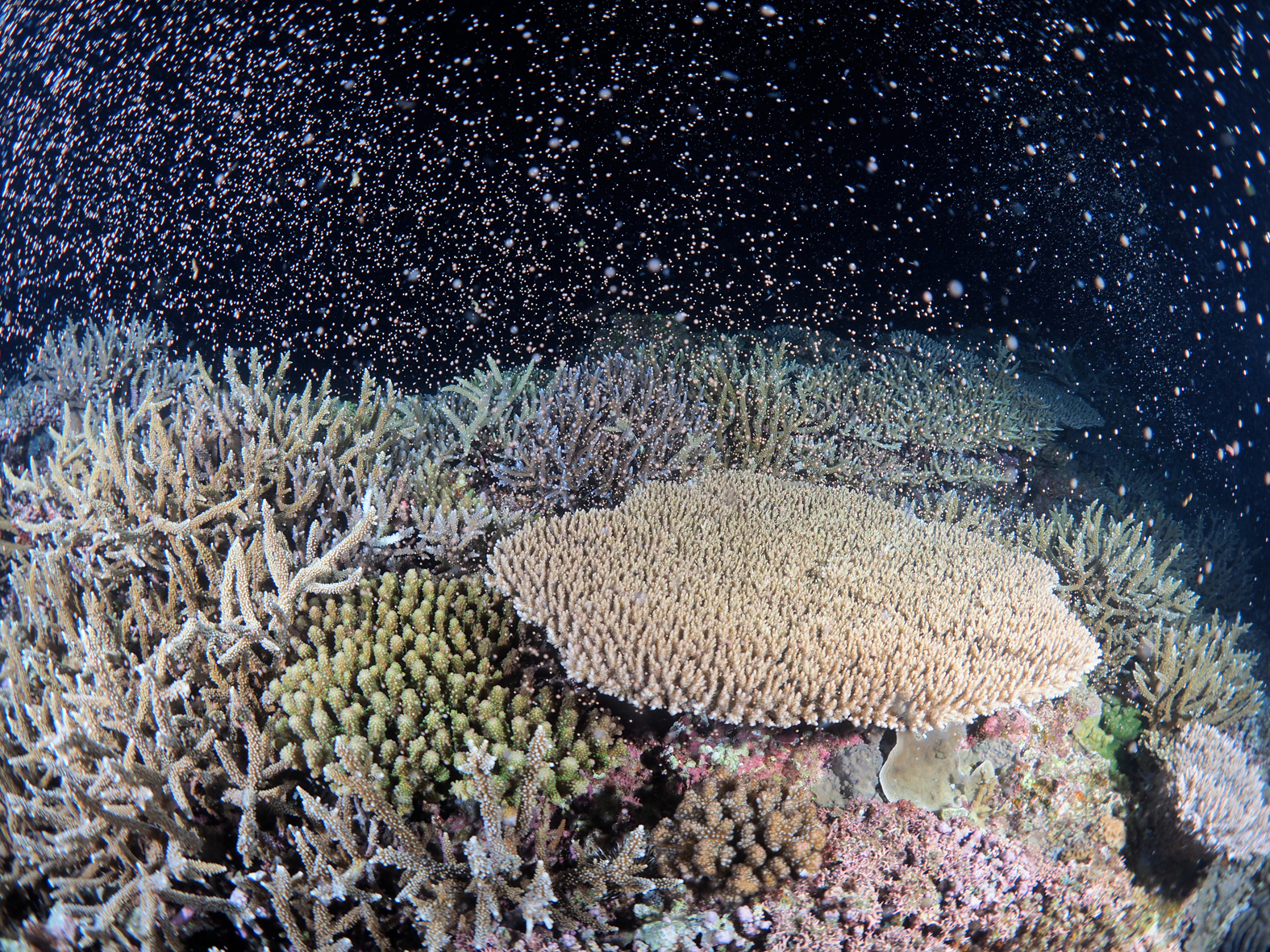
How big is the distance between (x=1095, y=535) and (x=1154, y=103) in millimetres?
25626

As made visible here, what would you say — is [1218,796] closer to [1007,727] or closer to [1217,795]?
[1217,795]

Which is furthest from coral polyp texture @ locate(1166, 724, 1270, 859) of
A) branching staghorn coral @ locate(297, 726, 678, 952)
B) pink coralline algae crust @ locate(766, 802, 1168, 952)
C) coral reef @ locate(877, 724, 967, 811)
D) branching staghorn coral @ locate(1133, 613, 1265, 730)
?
branching staghorn coral @ locate(297, 726, 678, 952)

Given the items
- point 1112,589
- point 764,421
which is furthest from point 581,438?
point 1112,589

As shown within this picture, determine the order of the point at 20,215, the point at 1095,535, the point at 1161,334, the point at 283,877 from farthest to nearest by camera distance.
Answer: the point at 20,215
the point at 1161,334
the point at 1095,535
the point at 283,877

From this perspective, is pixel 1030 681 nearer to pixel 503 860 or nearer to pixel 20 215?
pixel 503 860

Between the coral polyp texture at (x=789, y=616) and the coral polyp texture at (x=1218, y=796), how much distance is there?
1468 mm

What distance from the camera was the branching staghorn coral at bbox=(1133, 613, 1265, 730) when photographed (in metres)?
4.42

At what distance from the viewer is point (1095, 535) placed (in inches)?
Answer: 221

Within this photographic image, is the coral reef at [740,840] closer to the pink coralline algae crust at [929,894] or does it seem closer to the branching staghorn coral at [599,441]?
the pink coralline algae crust at [929,894]

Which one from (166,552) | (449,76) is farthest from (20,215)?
(166,552)

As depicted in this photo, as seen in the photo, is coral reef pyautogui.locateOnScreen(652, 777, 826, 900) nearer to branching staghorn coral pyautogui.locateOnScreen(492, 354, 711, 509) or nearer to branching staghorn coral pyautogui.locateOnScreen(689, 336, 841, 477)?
branching staghorn coral pyautogui.locateOnScreen(492, 354, 711, 509)

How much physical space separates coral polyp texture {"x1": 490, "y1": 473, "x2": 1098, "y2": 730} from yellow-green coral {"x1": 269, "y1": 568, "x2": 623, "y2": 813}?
11.4 inches

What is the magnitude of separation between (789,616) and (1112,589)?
454 cm

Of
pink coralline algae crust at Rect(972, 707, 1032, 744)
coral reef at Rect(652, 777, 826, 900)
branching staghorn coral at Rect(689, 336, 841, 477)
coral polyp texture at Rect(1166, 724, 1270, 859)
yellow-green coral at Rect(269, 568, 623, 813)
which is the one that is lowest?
coral polyp texture at Rect(1166, 724, 1270, 859)
